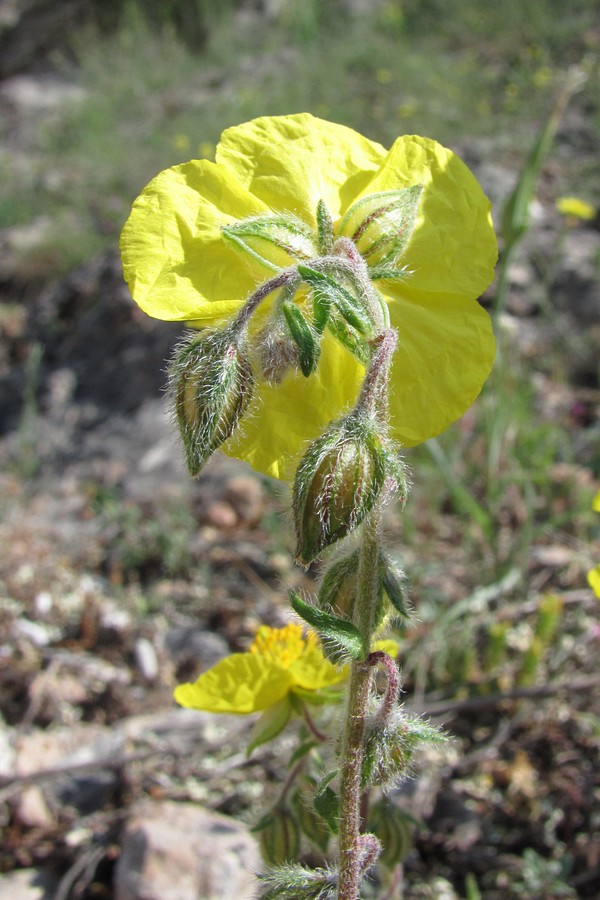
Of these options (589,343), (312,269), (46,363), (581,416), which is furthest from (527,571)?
(46,363)

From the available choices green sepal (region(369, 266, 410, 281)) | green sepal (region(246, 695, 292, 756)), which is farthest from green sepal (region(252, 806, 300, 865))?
green sepal (region(369, 266, 410, 281))

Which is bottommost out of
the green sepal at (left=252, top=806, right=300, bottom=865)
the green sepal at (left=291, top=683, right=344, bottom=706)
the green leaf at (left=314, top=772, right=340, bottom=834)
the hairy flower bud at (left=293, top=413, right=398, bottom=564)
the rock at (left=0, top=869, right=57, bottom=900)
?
the rock at (left=0, top=869, right=57, bottom=900)

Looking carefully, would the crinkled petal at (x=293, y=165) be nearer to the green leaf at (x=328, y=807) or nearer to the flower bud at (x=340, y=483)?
the flower bud at (x=340, y=483)

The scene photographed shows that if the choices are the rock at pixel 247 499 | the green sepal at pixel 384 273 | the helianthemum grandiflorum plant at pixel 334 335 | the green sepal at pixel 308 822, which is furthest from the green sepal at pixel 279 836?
the rock at pixel 247 499

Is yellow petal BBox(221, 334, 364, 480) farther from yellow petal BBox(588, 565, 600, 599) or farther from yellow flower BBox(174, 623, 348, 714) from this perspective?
yellow petal BBox(588, 565, 600, 599)

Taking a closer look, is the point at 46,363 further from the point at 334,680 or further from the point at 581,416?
the point at 334,680

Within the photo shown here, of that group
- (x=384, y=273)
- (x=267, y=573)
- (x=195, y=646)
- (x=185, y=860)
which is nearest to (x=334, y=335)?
(x=384, y=273)
